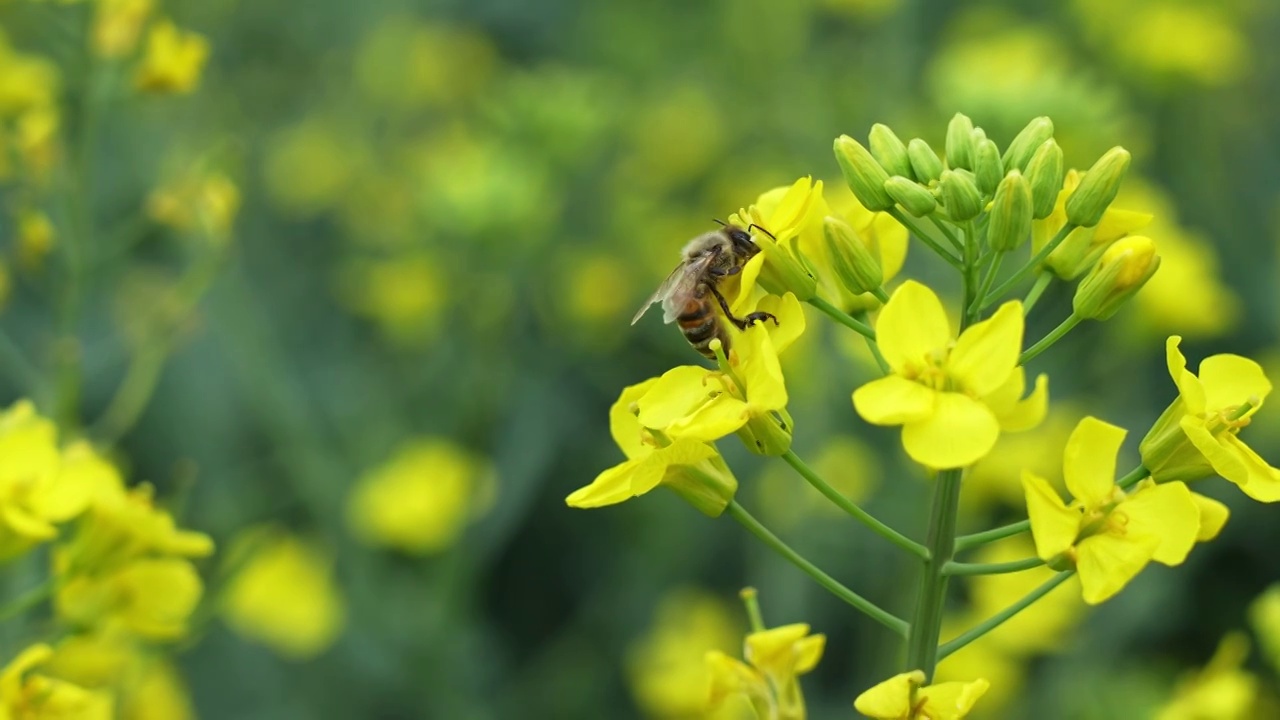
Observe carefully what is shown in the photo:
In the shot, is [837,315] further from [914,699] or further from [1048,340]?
[914,699]

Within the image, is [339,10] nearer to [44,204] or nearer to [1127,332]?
[44,204]

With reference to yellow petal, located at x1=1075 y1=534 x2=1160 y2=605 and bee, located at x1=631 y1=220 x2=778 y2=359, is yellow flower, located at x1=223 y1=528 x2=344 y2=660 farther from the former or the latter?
yellow petal, located at x1=1075 y1=534 x2=1160 y2=605

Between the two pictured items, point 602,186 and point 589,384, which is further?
point 602,186

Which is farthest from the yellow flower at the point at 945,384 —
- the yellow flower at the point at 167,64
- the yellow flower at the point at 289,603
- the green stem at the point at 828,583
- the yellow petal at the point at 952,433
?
the yellow flower at the point at 289,603

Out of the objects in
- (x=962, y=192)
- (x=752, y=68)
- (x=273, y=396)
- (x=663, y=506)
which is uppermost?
(x=962, y=192)

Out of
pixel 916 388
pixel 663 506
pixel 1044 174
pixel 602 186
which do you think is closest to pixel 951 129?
pixel 1044 174

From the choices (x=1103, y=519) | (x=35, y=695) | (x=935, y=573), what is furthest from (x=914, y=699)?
(x=35, y=695)

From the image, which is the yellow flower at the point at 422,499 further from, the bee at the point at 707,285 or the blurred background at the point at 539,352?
the bee at the point at 707,285
